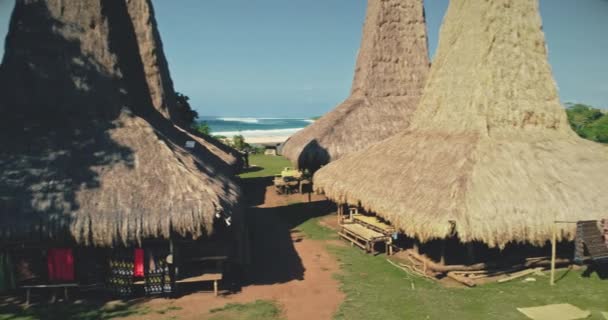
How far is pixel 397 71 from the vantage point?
61.0ft

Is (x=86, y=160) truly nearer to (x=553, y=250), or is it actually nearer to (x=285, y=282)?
(x=285, y=282)

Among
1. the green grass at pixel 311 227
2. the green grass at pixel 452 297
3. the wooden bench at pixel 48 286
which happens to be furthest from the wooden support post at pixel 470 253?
the wooden bench at pixel 48 286

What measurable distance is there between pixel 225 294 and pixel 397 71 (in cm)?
1329

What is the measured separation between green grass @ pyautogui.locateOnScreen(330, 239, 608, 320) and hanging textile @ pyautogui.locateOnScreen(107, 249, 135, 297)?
4917mm

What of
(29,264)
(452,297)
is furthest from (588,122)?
(29,264)

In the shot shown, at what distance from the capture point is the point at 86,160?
9672 millimetres

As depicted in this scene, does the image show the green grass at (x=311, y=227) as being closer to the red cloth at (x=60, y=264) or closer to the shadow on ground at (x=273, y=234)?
the shadow on ground at (x=273, y=234)

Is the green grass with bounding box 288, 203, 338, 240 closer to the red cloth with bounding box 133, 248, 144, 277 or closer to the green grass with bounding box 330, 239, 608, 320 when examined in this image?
→ the green grass with bounding box 330, 239, 608, 320

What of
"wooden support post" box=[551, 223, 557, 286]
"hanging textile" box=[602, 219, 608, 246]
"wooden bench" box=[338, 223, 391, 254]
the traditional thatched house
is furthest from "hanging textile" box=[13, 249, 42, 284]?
"hanging textile" box=[602, 219, 608, 246]

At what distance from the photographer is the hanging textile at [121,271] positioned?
917cm

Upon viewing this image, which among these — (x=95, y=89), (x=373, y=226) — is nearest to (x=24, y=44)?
(x=95, y=89)

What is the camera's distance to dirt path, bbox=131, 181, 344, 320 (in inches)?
342

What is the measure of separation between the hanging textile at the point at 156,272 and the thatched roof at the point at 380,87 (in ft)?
29.9

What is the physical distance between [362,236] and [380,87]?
8.94 m
